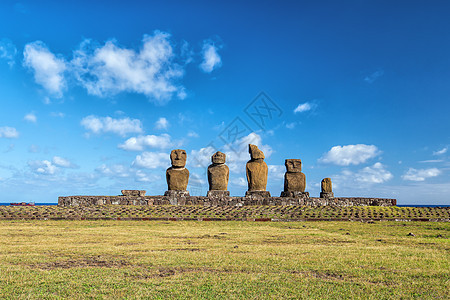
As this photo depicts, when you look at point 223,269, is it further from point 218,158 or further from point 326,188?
point 326,188

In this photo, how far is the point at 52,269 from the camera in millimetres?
5922

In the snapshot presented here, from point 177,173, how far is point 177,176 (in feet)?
Answer: 0.68

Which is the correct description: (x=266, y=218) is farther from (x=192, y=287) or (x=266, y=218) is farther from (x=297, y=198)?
(x=192, y=287)

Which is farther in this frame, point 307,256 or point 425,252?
point 425,252

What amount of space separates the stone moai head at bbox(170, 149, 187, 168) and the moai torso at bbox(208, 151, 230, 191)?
1.94 m

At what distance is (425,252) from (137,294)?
6.40 m

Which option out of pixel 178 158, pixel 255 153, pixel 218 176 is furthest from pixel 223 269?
pixel 178 158

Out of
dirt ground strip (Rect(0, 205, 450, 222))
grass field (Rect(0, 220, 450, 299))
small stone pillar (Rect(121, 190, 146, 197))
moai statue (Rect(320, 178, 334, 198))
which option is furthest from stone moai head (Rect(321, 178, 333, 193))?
grass field (Rect(0, 220, 450, 299))

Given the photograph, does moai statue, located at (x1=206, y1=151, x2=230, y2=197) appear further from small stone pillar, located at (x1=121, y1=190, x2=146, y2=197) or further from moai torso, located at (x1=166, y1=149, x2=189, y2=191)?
small stone pillar, located at (x1=121, y1=190, x2=146, y2=197)

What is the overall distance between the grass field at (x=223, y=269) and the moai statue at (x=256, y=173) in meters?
14.9

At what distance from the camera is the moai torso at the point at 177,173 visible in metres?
24.5

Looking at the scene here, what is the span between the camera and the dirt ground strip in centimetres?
1742

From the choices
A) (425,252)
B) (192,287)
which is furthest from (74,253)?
(425,252)

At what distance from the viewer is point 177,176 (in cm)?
2453
